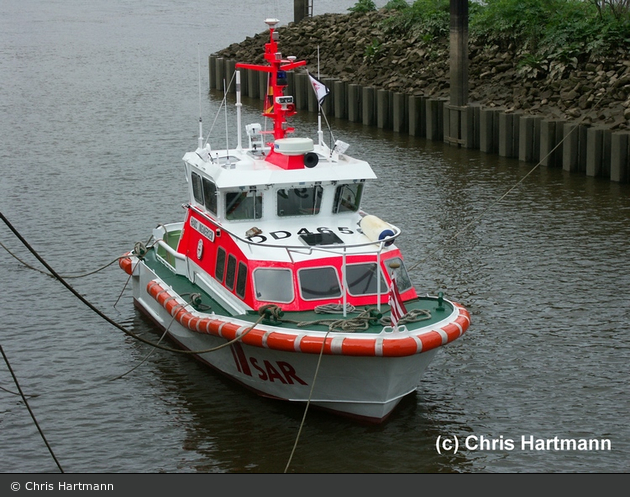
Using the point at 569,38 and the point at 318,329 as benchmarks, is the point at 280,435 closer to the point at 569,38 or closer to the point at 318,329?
the point at 318,329

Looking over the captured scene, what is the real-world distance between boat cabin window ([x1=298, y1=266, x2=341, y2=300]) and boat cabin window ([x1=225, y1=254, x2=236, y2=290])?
1463mm

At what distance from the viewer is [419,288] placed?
22.1 m

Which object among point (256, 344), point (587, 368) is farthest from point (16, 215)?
point (587, 368)

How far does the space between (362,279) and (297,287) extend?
1.08 m

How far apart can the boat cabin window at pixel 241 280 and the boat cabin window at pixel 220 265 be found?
0.72 metres

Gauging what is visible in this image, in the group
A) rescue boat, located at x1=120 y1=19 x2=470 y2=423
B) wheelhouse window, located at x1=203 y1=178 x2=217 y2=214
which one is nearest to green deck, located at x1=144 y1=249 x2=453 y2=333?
rescue boat, located at x1=120 y1=19 x2=470 y2=423

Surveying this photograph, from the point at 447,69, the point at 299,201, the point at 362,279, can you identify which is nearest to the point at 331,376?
the point at 362,279

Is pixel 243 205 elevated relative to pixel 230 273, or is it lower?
elevated

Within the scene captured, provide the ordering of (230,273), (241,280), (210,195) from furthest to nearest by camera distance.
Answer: (210,195) < (230,273) < (241,280)

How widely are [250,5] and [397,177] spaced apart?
6495 cm

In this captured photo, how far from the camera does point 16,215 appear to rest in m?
28.7

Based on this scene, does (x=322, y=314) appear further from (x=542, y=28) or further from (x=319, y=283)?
(x=542, y=28)

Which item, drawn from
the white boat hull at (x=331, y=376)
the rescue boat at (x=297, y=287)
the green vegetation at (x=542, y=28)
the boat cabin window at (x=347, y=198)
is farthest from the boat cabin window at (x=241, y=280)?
the green vegetation at (x=542, y=28)

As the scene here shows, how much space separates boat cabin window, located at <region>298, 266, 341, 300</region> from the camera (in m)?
15.9
